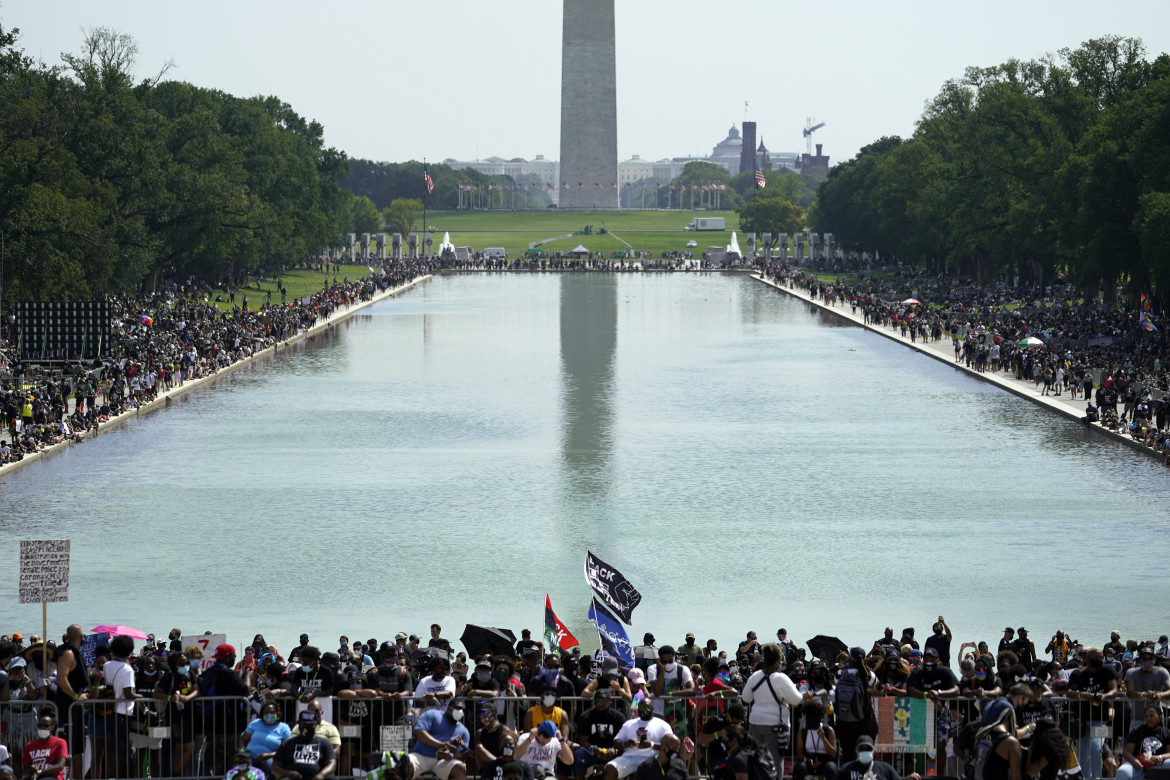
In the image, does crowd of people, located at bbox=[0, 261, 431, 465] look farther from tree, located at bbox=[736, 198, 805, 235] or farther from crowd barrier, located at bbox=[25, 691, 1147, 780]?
tree, located at bbox=[736, 198, 805, 235]

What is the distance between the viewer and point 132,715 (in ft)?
44.0

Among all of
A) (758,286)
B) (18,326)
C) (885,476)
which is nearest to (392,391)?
(18,326)

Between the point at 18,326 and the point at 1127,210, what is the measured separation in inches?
1725

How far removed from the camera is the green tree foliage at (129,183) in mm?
60188

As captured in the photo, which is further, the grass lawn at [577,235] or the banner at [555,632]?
the grass lawn at [577,235]

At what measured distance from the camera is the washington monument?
170m

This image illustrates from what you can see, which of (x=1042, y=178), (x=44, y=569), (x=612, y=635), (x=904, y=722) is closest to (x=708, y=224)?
(x=1042, y=178)

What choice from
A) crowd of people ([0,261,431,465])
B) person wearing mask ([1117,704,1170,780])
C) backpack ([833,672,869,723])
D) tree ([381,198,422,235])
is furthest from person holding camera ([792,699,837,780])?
tree ([381,198,422,235])

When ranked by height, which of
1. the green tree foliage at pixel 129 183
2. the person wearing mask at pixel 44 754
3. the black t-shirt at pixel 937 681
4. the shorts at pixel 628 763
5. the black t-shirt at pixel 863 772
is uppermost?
the green tree foliage at pixel 129 183

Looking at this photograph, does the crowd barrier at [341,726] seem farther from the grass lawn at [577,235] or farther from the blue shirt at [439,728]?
the grass lawn at [577,235]

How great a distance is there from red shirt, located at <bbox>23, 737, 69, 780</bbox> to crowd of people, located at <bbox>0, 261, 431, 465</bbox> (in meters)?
25.0

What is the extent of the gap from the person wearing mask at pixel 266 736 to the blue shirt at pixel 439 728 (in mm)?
1037

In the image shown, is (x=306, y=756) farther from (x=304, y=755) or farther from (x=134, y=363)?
(x=134, y=363)

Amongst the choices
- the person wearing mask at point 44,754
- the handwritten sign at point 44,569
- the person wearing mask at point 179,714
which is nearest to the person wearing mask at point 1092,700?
the person wearing mask at point 179,714
